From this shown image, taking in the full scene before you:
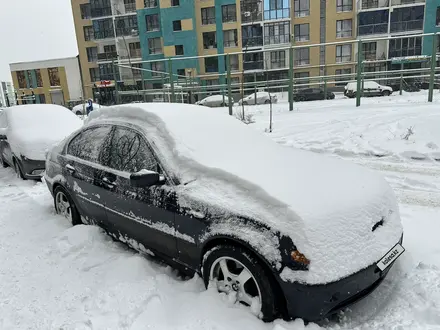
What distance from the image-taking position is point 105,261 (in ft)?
11.2

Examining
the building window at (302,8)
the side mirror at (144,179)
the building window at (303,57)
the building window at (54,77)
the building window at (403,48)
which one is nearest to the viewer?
the side mirror at (144,179)

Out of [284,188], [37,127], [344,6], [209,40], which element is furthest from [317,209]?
[344,6]

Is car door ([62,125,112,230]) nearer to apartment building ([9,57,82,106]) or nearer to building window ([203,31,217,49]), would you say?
building window ([203,31,217,49])

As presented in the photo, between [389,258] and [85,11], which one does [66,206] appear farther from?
[85,11]

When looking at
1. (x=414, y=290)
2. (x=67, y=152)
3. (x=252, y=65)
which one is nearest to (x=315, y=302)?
(x=414, y=290)

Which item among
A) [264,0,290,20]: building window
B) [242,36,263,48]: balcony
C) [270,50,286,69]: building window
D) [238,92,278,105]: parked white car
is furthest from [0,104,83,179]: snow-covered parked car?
[264,0,290,20]: building window

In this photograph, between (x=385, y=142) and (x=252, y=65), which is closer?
(x=385, y=142)

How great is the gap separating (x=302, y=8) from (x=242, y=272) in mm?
42685

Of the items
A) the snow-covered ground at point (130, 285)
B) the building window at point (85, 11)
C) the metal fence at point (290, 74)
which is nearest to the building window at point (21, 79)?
the building window at point (85, 11)

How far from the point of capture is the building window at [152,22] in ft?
139

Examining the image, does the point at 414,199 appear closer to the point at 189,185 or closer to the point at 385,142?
the point at 385,142

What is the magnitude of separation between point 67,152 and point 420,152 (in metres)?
6.14

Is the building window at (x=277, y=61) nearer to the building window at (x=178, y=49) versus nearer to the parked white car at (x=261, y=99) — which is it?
the building window at (x=178, y=49)

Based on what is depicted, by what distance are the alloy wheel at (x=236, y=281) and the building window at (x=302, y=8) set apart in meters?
42.3
